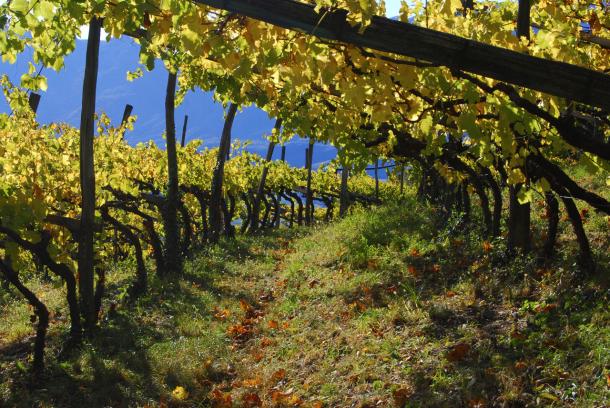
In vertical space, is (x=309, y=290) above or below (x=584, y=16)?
below

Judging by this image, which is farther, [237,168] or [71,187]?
[237,168]

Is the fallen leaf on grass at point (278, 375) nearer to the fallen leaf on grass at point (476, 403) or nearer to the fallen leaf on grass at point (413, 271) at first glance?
the fallen leaf on grass at point (476, 403)

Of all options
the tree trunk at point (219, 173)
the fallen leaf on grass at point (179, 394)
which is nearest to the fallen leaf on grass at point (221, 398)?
the fallen leaf on grass at point (179, 394)

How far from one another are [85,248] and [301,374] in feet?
12.2

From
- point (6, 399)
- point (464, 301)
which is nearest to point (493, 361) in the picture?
point (464, 301)

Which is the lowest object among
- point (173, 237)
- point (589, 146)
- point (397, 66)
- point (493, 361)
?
point (493, 361)

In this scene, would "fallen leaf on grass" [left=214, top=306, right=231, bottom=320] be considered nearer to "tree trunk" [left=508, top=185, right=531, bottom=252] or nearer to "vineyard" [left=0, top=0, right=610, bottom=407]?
"vineyard" [left=0, top=0, right=610, bottom=407]

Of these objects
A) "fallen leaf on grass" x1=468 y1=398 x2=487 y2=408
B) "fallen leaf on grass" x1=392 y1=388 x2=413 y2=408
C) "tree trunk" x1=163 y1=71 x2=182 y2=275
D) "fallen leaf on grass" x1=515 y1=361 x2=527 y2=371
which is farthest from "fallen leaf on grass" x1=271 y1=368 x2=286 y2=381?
"tree trunk" x1=163 y1=71 x2=182 y2=275

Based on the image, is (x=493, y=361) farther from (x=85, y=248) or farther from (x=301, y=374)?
(x=85, y=248)

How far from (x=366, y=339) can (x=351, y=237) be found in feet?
20.2

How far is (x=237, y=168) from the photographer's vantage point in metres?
23.1

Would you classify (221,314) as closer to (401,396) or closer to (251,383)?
(251,383)

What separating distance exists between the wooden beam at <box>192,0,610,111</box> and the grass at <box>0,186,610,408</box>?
3058mm

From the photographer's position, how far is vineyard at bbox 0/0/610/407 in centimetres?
310
